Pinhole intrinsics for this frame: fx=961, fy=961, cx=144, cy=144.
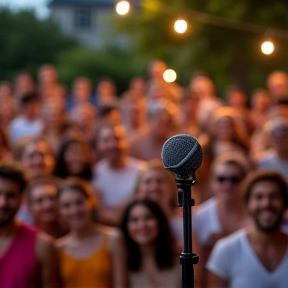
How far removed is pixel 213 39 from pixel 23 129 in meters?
12.2

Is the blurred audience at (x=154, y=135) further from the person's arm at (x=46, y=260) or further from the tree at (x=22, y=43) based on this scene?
the tree at (x=22, y=43)

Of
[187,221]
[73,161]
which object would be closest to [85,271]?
[73,161]

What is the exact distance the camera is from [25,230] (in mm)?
5625

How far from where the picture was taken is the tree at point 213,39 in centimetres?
1470

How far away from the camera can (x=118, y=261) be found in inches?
239

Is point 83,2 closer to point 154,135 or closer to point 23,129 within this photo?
point 23,129

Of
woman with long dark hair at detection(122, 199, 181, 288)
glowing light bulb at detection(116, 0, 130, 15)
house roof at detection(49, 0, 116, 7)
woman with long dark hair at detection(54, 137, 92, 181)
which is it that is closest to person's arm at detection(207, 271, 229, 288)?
woman with long dark hair at detection(122, 199, 181, 288)

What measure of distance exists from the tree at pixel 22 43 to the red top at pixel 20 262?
2977cm

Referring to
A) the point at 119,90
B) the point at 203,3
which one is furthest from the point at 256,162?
the point at 119,90

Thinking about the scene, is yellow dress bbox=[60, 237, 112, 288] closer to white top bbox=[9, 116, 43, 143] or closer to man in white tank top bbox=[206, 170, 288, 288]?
man in white tank top bbox=[206, 170, 288, 288]

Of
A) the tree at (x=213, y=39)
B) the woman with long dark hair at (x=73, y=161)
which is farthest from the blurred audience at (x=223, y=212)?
the tree at (x=213, y=39)

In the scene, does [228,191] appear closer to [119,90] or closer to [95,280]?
[95,280]

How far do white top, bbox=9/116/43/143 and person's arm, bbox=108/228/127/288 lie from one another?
13.9 ft

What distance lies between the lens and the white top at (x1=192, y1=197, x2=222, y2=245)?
6.61 meters
